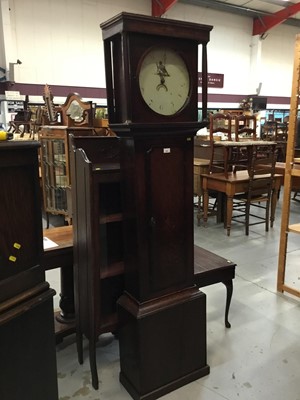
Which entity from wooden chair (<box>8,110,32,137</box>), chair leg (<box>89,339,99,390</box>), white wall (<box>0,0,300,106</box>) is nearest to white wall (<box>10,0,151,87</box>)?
white wall (<box>0,0,300,106</box>)

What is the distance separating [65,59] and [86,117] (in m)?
5.04

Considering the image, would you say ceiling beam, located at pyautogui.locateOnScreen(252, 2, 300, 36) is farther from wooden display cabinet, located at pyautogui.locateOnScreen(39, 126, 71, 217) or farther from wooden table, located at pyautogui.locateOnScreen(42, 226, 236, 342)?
wooden table, located at pyautogui.locateOnScreen(42, 226, 236, 342)

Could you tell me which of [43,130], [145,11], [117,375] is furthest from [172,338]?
[145,11]

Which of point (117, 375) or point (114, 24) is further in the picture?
point (117, 375)

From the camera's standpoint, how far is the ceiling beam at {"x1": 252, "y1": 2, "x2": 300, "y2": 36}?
10.1 meters

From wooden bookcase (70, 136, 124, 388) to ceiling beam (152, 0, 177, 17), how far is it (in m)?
7.98

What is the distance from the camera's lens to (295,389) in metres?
1.83

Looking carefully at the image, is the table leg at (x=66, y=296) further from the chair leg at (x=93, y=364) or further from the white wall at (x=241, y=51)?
the white wall at (x=241, y=51)

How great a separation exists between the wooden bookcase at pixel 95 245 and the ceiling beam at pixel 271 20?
1050 cm

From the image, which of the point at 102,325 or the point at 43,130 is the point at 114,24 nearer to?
the point at 102,325

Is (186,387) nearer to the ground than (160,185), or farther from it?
→ nearer to the ground

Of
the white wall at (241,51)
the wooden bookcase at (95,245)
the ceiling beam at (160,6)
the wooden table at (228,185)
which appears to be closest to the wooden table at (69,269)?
the wooden bookcase at (95,245)

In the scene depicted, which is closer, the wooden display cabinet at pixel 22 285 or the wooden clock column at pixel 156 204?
the wooden display cabinet at pixel 22 285

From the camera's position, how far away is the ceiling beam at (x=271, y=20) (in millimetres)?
10058
